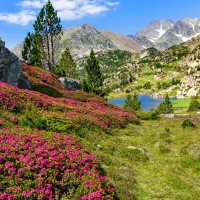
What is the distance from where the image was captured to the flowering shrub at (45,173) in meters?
9.07

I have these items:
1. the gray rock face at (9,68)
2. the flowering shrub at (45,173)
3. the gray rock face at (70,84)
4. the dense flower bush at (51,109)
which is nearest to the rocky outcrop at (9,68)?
the gray rock face at (9,68)

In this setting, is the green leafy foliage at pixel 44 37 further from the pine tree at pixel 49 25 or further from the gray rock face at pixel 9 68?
the gray rock face at pixel 9 68

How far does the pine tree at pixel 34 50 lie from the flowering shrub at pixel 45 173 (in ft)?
203

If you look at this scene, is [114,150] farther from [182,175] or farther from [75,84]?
[75,84]

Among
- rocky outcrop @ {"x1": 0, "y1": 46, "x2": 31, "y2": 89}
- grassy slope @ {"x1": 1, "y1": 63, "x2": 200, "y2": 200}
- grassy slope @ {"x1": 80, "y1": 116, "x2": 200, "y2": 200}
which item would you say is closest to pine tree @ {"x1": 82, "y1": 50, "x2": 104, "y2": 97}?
rocky outcrop @ {"x1": 0, "y1": 46, "x2": 31, "y2": 89}

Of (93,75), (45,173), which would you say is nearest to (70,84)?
(93,75)

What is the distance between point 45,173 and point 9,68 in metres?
24.1

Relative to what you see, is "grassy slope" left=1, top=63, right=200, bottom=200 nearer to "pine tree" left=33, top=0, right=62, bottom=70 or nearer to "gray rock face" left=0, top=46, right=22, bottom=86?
"gray rock face" left=0, top=46, right=22, bottom=86

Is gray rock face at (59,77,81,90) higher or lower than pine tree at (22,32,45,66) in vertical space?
lower

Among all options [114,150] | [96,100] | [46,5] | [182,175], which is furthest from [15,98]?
[46,5]

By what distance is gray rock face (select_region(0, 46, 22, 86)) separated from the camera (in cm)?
2916

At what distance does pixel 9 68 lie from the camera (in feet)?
99.3

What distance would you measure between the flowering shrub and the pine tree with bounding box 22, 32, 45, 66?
61.9 meters

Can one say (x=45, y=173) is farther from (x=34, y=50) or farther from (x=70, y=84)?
(x=34, y=50)
